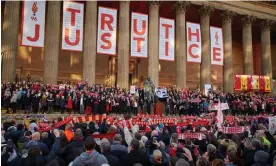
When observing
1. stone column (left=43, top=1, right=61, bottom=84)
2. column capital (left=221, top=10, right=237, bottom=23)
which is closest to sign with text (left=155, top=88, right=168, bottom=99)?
stone column (left=43, top=1, right=61, bottom=84)

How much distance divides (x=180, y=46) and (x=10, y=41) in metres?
16.7

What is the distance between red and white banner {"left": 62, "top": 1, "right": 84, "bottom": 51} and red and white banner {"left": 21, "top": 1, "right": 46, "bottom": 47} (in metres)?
1.82

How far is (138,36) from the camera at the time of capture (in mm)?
26219

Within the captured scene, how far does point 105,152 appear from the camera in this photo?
18.2ft

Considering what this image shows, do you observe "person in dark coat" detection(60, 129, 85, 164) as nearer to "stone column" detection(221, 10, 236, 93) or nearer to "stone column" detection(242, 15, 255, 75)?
"stone column" detection(221, 10, 236, 93)

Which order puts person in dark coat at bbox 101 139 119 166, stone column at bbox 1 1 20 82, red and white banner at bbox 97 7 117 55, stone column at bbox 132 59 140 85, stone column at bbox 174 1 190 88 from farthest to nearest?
1. stone column at bbox 132 59 140 85
2. stone column at bbox 174 1 190 88
3. red and white banner at bbox 97 7 117 55
4. stone column at bbox 1 1 20 82
5. person in dark coat at bbox 101 139 119 166

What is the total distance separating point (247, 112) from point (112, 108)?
13777mm

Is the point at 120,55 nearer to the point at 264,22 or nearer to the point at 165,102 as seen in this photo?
the point at 165,102

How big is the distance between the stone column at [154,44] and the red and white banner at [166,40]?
1.96m

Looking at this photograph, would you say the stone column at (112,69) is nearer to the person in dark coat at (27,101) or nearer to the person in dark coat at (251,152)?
the person in dark coat at (27,101)

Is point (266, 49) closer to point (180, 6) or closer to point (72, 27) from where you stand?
point (180, 6)

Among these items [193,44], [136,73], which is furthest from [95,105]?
[136,73]

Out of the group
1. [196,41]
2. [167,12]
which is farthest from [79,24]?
[167,12]

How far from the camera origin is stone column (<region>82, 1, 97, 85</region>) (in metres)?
26.5
